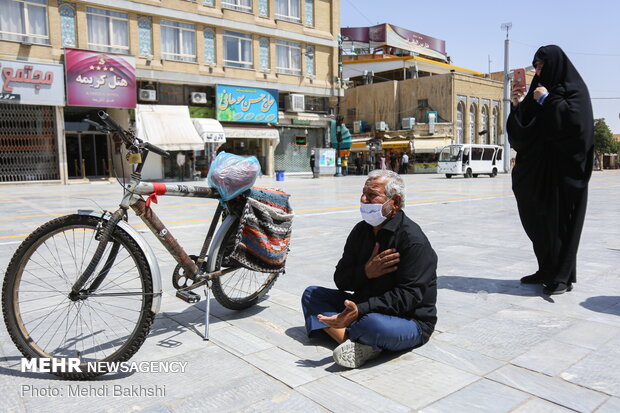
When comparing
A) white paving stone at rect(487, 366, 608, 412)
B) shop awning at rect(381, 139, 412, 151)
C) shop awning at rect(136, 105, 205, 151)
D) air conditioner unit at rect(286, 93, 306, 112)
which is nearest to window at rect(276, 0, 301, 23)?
air conditioner unit at rect(286, 93, 306, 112)

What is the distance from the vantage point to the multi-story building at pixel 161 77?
21.5m

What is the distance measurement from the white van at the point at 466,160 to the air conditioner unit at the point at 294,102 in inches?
352

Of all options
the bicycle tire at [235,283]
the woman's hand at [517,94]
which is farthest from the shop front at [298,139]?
the bicycle tire at [235,283]

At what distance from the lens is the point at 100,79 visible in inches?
890

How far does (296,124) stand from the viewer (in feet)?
103

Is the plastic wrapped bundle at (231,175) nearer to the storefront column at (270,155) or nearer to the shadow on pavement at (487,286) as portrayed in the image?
the shadow on pavement at (487,286)

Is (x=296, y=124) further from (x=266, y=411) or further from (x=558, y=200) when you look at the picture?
(x=266, y=411)

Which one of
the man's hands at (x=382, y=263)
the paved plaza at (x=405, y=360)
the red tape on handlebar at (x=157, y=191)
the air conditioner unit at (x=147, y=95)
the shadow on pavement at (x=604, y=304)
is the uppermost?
the air conditioner unit at (x=147, y=95)

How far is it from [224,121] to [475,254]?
23046 mm

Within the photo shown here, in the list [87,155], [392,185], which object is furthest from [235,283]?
[87,155]

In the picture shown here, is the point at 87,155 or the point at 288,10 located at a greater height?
the point at 288,10

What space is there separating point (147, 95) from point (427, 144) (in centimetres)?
2205

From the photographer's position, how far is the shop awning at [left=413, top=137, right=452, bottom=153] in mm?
38406

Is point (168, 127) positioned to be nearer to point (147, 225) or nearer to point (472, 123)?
point (147, 225)
